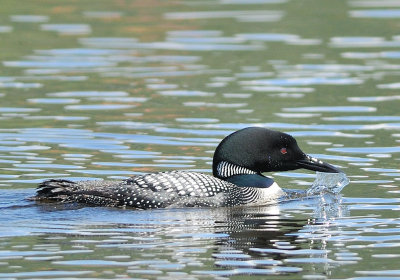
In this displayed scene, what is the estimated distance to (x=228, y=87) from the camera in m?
17.0

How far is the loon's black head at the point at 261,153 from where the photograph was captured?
36.9ft

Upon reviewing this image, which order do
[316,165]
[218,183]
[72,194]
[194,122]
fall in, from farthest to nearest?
[194,122]
[316,165]
[218,183]
[72,194]

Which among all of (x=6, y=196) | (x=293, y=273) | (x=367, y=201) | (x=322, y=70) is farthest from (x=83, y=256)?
(x=322, y=70)

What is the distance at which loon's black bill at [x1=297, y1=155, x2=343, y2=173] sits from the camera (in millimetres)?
11438

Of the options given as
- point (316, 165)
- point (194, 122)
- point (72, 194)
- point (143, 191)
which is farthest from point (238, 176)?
point (194, 122)

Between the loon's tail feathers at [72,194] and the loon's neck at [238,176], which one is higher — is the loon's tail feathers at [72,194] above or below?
below

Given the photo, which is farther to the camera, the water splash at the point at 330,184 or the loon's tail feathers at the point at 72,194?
the water splash at the point at 330,184

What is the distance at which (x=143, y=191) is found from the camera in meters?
10.8

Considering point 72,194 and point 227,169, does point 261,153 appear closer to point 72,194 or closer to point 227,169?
point 227,169

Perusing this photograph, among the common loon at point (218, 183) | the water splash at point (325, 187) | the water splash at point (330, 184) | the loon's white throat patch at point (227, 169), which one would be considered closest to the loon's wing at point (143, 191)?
the common loon at point (218, 183)

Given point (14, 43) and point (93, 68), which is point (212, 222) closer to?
point (93, 68)

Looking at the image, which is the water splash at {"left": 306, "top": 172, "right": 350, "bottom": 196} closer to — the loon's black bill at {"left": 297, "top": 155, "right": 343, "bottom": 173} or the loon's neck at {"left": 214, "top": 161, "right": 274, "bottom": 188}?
the loon's black bill at {"left": 297, "top": 155, "right": 343, "bottom": 173}

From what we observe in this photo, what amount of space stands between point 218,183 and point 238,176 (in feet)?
1.17

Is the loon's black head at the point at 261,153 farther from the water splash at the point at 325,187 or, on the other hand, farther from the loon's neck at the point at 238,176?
the water splash at the point at 325,187
